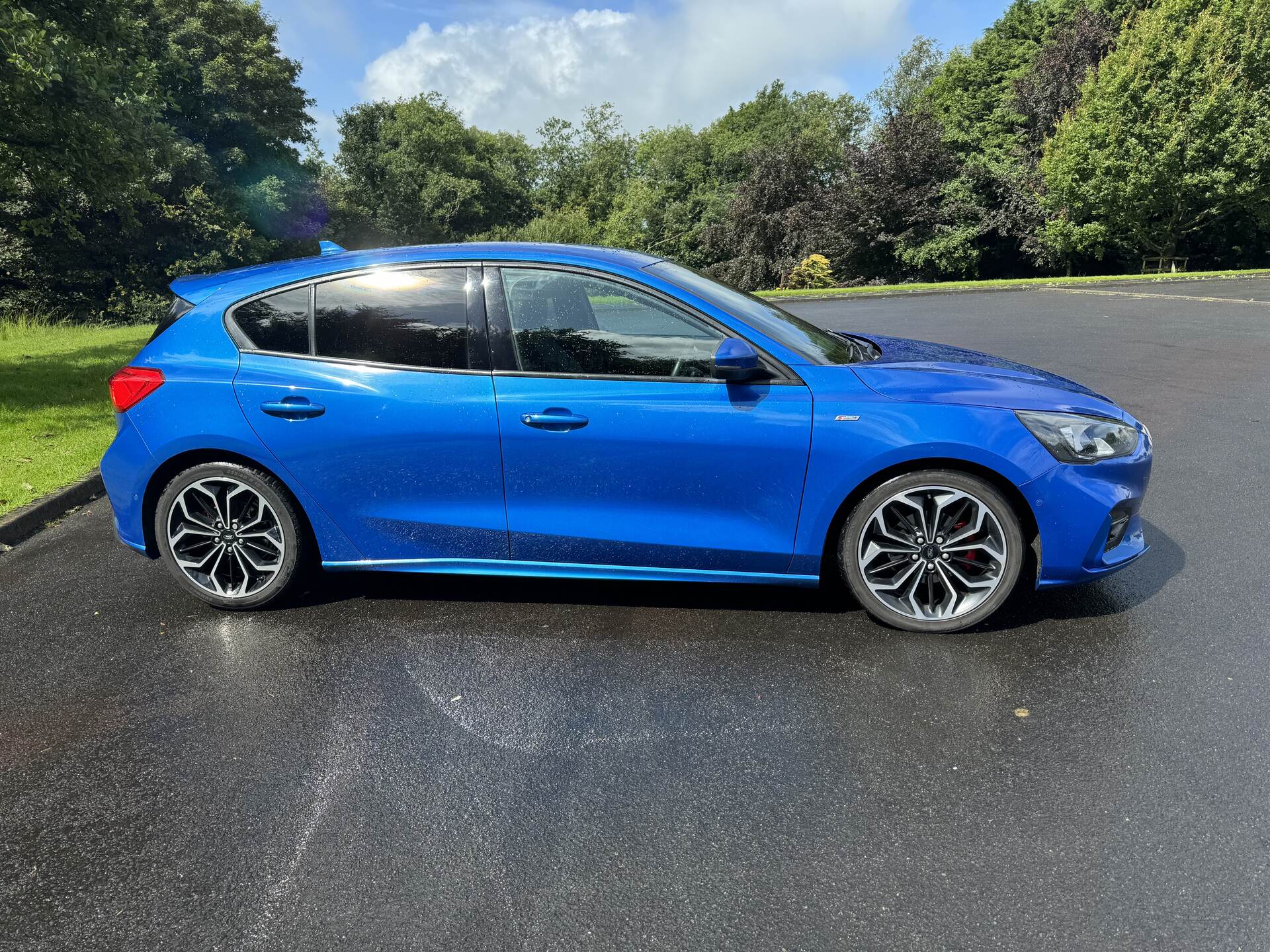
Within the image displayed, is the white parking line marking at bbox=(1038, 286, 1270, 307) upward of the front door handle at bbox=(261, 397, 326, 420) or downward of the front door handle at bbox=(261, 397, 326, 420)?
downward

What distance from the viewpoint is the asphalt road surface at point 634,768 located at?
2227 mm

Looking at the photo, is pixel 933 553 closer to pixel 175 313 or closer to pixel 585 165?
pixel 175 313

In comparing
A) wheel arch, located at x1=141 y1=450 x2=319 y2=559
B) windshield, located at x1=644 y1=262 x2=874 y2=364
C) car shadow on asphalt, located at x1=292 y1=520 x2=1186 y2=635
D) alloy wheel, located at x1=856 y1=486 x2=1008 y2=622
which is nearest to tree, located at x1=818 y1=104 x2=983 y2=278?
car shadow on asphalt, located at x1=292 y1=520 x2=1186 y2=635

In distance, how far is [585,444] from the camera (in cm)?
363

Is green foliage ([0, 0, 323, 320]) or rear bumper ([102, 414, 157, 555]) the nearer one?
rear bumper ([102, 414, 157, 555])

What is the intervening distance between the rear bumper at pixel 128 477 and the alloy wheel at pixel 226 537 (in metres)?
0.17

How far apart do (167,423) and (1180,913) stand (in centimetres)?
424

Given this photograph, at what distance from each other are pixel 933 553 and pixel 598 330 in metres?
1.74

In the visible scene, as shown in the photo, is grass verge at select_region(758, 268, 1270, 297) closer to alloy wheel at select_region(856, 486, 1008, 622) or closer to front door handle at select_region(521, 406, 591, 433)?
alloy wheel at select_region(856, 486, 1008, 622)

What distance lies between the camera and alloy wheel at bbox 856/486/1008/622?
3576mm

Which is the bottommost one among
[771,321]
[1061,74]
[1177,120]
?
[771,321]

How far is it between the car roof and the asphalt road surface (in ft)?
5.20

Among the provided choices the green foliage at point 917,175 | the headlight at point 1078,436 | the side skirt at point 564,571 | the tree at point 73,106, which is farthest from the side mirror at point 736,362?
the green foliage at point 917,175

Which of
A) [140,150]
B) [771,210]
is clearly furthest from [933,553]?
[771,210]
